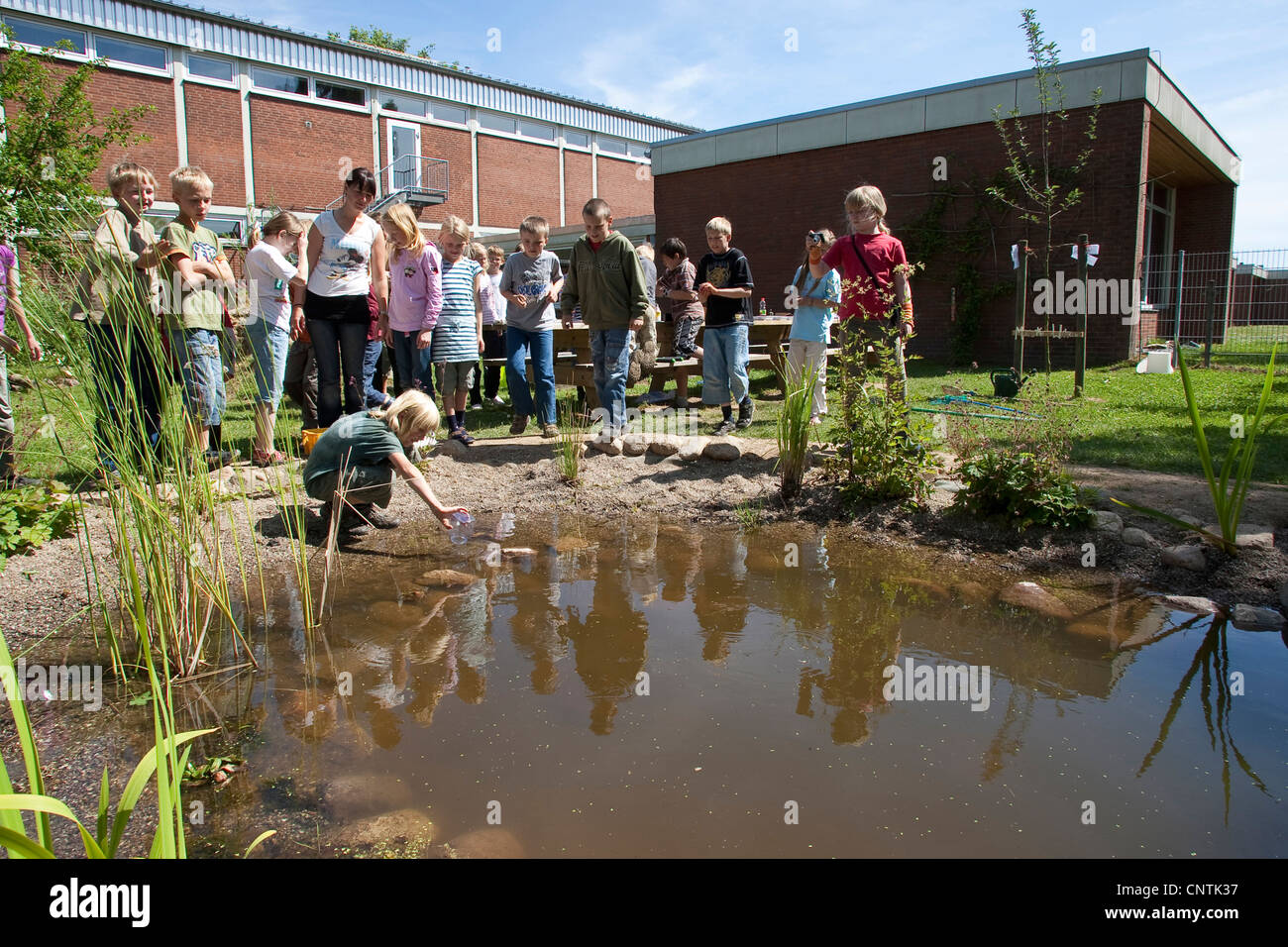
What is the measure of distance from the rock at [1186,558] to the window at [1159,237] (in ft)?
40.2

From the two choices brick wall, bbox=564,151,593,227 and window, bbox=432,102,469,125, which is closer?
window, bbox=432,102,469,125

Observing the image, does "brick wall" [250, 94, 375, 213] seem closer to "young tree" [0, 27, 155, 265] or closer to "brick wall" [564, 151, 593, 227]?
"brick wall" [564, 151, 593, 227]

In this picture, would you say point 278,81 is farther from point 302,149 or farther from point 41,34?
point 41,34

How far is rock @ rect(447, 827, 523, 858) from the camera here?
83.6 inches

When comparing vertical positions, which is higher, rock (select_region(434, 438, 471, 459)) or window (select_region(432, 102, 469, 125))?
window (select_region(432, 102, 469, 125))

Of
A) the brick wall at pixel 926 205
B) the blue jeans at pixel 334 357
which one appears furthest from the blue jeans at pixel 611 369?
the brick wall at pixel 926 205

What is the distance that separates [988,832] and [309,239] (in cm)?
529

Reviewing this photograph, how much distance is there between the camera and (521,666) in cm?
324

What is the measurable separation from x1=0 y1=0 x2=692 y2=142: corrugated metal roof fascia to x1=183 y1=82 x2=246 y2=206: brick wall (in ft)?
4.31

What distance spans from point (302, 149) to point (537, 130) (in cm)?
1035

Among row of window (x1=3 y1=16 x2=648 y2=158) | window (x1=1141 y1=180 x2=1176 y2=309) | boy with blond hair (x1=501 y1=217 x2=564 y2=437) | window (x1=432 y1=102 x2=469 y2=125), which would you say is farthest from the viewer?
window (x1=432 y1=102 x2=469 y2=125)

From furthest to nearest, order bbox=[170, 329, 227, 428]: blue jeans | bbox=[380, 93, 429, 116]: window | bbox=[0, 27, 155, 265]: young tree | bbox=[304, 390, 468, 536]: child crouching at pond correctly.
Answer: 1. bbox=[380, 93, 429, 116]: window
2. bbox=[0, 27, 155, 265]: young tree
3. bbox=[170, 329, 227, 428]: blue jeans
4. bbox=[304, 390, 468, 536]: child crouching at pond

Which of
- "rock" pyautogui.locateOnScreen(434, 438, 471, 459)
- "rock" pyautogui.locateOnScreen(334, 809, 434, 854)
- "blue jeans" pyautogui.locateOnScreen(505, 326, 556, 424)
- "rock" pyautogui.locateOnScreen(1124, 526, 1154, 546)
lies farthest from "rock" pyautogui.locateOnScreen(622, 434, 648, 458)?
"rock" pyautogui.locateOnScreen(334, 809, 434, 854)
